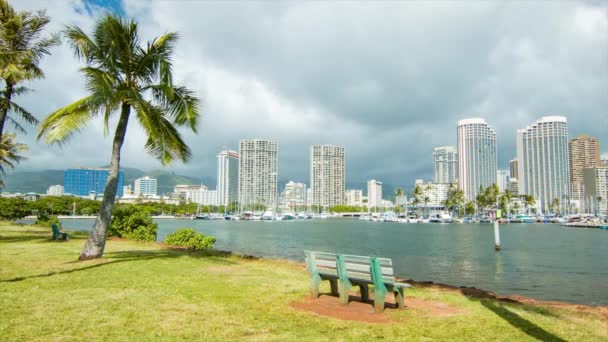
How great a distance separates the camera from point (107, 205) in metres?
13.4

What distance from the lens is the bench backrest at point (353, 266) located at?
24.7ft

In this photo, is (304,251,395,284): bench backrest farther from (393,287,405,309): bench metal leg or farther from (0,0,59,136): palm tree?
(0,0,59,136): palm tree

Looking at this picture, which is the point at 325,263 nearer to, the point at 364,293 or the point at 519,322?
the point at 364,293

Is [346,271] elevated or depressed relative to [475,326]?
elevated

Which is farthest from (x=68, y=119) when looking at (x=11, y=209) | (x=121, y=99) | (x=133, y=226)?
(x=11, y=209)

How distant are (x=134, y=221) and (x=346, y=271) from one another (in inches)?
784

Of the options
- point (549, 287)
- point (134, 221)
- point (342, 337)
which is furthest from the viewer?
point (134, 221)

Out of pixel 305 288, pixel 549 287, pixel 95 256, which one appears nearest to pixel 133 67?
pixel 95 256

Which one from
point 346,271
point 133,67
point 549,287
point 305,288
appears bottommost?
point 549,287

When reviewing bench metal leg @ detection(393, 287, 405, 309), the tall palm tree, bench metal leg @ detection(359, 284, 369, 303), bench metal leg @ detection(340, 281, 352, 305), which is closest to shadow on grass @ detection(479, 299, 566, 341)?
bench metal leg @ detection(393, 287, 405, 309)

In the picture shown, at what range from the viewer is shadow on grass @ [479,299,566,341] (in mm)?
6145

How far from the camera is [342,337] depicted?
5703mm

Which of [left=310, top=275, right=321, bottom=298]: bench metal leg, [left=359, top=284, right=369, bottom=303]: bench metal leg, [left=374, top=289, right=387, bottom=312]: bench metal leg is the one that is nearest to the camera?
[left=374, top=289, right=387, bottom=312]: bench metal leg

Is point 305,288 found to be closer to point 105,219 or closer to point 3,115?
point 105,219
